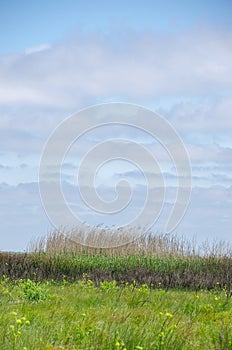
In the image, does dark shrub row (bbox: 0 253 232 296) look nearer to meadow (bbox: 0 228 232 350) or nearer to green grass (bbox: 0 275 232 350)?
meadow (bbox: 0 228 232 350)

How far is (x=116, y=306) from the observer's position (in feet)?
26.1

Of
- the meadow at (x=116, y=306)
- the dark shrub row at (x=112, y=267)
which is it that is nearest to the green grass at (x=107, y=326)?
the meadow at (x=116, y=306)

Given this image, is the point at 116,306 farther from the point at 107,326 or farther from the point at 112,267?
the point at 112,267

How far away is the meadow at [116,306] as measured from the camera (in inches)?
201

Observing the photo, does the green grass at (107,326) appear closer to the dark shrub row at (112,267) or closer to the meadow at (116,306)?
the meadow at (116,306)

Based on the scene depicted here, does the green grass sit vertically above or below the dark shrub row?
below

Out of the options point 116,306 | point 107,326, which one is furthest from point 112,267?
point 107,326

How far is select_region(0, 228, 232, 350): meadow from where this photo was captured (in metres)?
5.11

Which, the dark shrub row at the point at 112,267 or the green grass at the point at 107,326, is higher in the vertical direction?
the dark shrub row at the point at 112,267

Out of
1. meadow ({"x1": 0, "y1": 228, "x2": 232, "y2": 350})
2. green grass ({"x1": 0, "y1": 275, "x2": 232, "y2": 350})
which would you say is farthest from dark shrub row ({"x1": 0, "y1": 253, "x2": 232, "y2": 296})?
green grass ({"x1": 0, "y1": 275, "x2": 232, "y2": 350})

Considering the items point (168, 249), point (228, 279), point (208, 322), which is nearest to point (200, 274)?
point (228, 279)

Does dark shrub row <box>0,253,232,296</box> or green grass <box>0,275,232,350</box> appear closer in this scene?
green grass <box>0,275,232,350</box>

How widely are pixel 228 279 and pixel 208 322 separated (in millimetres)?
10212

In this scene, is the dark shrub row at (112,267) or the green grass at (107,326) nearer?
the green grass at (107,326)
